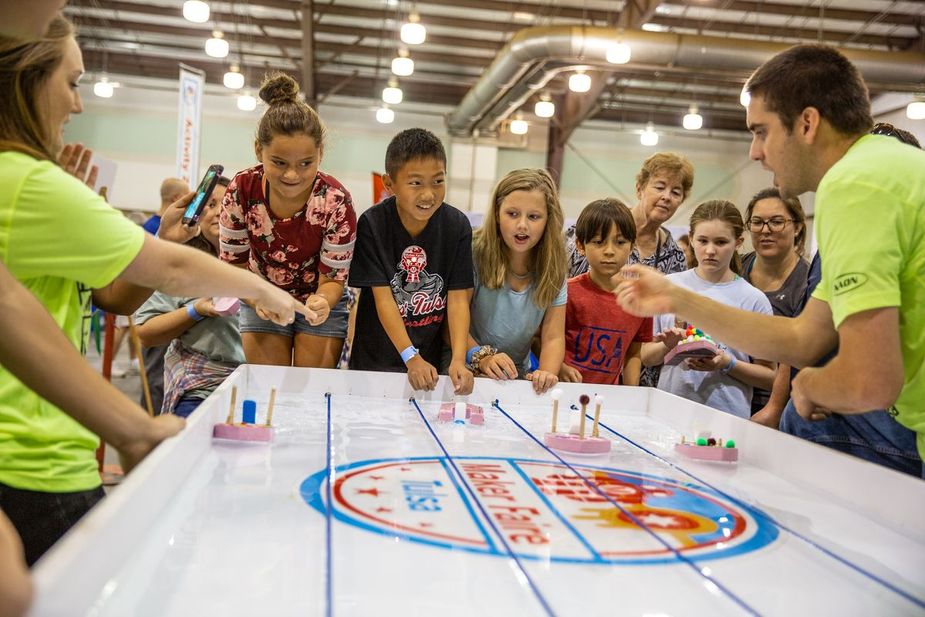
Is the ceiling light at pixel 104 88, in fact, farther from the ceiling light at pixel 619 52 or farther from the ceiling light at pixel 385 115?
the ceiling light at pixel 619 52

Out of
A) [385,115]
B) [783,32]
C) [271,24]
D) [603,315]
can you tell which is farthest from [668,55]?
[603,315]

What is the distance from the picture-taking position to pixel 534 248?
2619 mm

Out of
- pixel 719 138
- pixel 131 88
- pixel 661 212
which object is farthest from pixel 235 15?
pixel 661 212

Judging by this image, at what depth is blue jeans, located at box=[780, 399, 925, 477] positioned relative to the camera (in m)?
1.66

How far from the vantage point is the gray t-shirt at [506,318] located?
8.50ft

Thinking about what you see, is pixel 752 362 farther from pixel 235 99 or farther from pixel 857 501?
pixel 235 99

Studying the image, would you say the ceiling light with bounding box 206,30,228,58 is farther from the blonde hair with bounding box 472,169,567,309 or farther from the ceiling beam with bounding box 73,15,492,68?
the blonde hair with bounding box 472,169,567,309

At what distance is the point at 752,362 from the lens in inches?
111

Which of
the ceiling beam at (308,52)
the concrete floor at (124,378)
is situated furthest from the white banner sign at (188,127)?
the ceiling beam at (308,52)

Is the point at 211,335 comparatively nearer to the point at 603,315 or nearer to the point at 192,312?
the point at 192,312

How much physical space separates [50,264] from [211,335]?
5.03ft

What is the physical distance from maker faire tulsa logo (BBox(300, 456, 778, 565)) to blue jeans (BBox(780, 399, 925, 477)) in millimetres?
507

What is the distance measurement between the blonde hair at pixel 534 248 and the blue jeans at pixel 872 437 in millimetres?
891

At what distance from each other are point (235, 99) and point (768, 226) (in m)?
10.6
